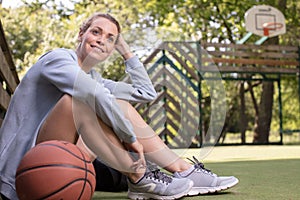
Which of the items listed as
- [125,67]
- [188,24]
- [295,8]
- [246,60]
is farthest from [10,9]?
[125,67]

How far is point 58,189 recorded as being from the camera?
1595 mm

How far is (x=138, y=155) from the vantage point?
1.96 meters

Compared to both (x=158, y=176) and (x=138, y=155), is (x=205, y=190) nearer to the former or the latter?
(x=158, y=176)

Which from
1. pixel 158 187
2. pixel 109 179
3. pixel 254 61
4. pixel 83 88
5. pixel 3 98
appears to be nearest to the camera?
pixel 83 88

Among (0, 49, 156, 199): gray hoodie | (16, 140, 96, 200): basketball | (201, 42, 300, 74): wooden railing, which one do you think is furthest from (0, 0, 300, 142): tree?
(16, 140, 96, 200): basketball

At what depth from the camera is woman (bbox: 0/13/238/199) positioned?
5.84ft

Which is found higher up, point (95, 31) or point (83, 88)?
point (95, 31)

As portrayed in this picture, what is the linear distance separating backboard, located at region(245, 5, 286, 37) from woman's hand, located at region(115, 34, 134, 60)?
28.3 feet

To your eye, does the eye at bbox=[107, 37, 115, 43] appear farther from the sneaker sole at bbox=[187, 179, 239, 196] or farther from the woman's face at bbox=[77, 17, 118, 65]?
the sneaker sole at bbox=[187, 179, 239, 196]

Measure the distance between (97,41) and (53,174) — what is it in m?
0.61

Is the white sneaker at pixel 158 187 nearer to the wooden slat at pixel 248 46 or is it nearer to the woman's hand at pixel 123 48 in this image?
the woman's hand at pixel 123 48

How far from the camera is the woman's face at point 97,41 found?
1.98 m

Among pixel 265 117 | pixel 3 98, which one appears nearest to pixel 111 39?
pixel 3 98

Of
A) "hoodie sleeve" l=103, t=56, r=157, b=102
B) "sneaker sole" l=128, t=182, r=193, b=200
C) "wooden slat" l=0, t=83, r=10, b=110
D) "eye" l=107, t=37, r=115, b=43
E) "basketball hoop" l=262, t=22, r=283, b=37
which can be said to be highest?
"eye" l=107, t=37, r=115, b=43
